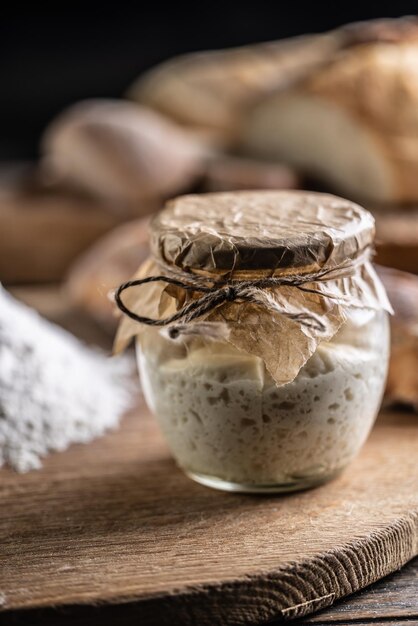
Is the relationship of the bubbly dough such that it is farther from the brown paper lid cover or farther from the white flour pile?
the white flour pile

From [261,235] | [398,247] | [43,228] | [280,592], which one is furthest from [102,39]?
[280,592]

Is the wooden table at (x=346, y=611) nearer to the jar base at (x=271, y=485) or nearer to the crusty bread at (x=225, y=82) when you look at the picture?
the jar base at (x=271, y=485)

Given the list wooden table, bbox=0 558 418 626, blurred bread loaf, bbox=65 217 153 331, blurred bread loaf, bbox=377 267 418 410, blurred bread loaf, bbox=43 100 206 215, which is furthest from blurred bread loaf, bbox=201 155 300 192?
wooden table, bbox=0 558 418 626

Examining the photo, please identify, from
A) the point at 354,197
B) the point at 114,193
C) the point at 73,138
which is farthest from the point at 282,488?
the point at 73,138

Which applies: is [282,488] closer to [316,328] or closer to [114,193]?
[316,328]

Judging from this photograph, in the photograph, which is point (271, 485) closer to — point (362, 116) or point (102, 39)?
point (362, 116)

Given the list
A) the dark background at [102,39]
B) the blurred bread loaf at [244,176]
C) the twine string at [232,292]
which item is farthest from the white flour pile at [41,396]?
the dark background at [102,39]

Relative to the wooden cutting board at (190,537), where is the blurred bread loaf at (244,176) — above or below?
above

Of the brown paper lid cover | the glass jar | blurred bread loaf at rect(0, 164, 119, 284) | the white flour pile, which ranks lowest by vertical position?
blurred bread loaf at rect(0, 164, 119, 284)

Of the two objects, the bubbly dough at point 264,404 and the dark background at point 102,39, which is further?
the dark background at point 102,39
